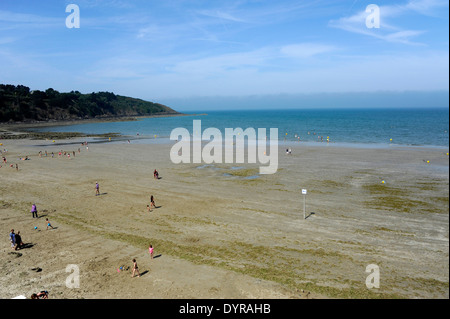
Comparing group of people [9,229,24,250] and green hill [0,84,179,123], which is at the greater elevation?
green hill [0,84,179,123]

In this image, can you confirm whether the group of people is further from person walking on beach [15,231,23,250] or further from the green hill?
the green hill

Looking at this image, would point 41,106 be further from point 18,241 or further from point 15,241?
point 15,241

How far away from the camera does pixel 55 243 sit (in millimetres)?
18250

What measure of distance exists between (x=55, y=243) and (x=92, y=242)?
7.52 ft

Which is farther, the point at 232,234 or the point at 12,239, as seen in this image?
the point at 232,234

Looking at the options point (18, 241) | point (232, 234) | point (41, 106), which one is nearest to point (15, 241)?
point (18, 241)

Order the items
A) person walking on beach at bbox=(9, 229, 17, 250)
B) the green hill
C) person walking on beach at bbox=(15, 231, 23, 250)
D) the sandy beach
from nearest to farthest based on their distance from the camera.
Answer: the sandy beach
person walking on beach at bbox=(9, 229, 17, 250)
person walking on beach at bbox=(15, 231, 23, 250)
the green hill

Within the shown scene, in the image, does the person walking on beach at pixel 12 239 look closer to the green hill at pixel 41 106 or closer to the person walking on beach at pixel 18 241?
the person walking on beach at pixel 18 241

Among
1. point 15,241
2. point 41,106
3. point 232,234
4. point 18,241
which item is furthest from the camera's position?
point 41,106

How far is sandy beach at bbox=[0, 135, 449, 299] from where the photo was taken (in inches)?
539

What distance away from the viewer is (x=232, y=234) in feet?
63.5

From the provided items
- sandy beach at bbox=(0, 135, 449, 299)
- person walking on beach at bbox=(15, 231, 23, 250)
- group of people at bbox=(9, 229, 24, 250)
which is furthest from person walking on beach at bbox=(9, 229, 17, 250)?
sandy beach at bbox=(0, 135, 449, 299)

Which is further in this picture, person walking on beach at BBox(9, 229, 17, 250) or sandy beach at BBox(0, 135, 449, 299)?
person walking on beach at BBox(9, 229, 17, 250)
